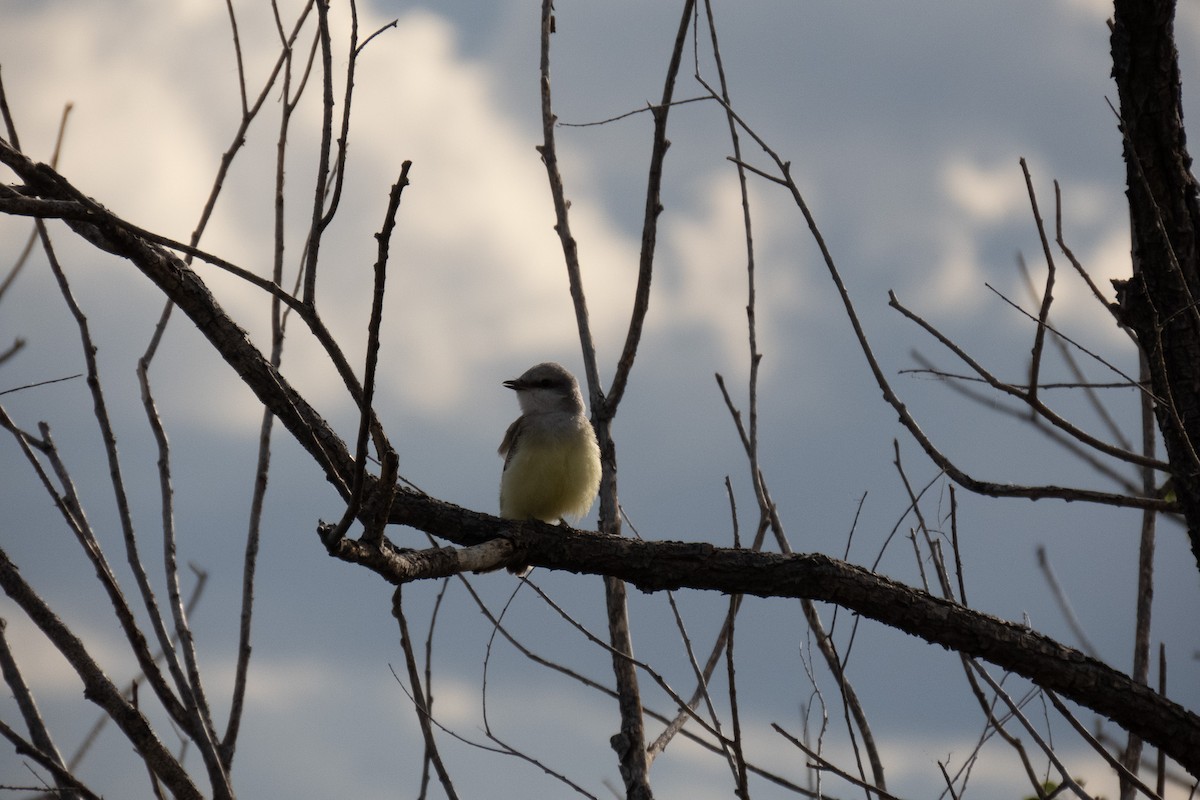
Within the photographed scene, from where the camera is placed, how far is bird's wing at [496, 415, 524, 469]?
841cm

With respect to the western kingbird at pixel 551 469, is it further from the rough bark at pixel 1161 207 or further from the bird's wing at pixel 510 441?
the rough bark at pixel 1161 207

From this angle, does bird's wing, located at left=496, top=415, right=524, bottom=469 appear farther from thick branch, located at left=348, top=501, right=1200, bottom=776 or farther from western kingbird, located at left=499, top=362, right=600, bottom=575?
thick branch, located at left=348, top=501, right=1200, bottom=776

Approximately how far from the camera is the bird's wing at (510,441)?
8406 mm

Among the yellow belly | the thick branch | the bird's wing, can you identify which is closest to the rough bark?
the thick branch

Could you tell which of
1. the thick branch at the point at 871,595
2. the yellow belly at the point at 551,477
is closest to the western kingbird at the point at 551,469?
the yellow belly at the point at 551,477

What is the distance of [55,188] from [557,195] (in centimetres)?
319

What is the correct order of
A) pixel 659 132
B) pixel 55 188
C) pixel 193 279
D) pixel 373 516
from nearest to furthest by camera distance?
pixel 373 516
pixel 55 188
pixel 193 279
pixel 659 132

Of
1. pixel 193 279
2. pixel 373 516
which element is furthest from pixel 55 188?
pixel 373 516

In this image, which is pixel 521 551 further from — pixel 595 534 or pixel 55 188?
pixel 55 188

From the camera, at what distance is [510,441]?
870 cm

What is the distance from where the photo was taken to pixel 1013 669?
189 inches

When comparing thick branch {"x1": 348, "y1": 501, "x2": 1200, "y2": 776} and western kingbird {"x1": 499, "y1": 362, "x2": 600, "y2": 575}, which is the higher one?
western kingbird {"x1": 499, "y1": 362, "x2": 600, "y2": 575}

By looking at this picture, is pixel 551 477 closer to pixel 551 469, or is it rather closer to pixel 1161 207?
pixel 551 469

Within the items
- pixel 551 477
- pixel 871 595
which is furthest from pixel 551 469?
pixel 871 595
